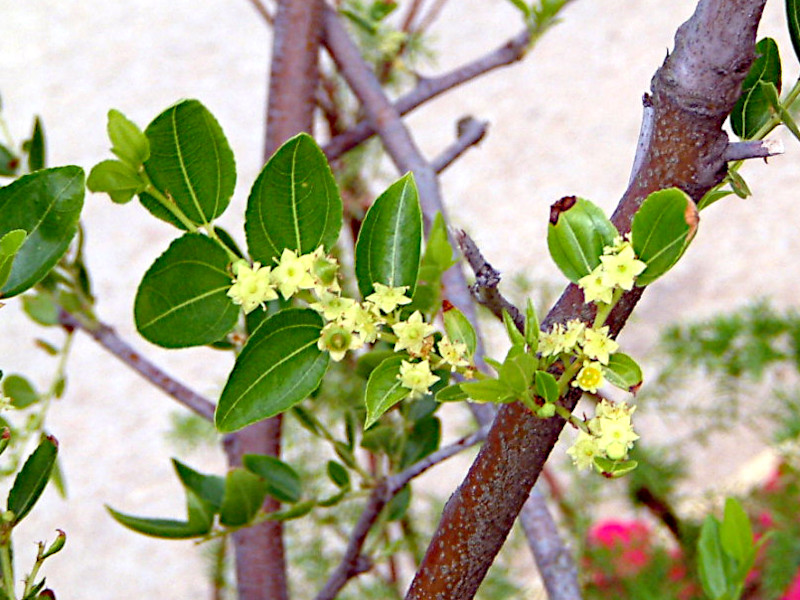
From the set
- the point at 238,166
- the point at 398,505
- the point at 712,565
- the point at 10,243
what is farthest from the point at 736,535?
the point at 238,166

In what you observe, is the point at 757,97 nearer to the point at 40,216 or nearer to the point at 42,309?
the point at 40,216

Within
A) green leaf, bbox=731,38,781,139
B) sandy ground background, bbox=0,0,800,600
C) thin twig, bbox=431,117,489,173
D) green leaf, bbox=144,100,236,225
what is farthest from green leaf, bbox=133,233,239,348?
sandy ground background, bbox=0,0,800,600

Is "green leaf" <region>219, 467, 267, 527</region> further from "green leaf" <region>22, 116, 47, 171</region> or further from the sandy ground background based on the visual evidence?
the sandy ground background

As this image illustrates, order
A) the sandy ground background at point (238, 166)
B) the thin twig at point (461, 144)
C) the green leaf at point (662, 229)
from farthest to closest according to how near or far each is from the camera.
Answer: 1. the sandy ground background at point (238, 166)
2. the thin twig at point (461, 144)
3. the green leaf at point (662, 229)

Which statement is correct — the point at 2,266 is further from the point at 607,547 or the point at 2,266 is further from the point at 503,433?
the point at 607,547

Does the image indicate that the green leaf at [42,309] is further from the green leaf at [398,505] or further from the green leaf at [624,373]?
the green leaf at [624,373]

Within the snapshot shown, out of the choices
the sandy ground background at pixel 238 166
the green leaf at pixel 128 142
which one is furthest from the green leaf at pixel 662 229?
the sandy ground background at pixel 238 166
